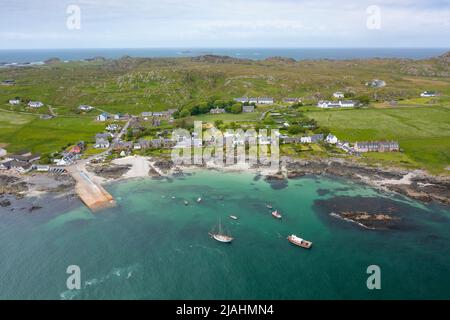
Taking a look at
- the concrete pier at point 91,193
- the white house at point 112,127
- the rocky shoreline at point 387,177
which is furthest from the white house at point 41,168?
the rocky shoreline at point 387,177

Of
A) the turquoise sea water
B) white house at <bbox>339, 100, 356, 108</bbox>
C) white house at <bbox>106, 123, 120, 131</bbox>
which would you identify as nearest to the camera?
the turquoise sea water

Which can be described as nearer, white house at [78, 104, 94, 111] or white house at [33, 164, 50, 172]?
white house at [33, 164, 50, 172]

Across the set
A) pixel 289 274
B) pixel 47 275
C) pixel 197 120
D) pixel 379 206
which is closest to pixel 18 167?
pixel 47 275

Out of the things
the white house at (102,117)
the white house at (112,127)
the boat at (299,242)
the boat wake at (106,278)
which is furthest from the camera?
the white house at (102,117)

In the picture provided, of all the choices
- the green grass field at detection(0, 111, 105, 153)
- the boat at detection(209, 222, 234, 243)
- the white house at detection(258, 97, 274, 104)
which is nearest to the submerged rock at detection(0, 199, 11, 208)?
the green grass field at detection(0, 111, 105, 153)

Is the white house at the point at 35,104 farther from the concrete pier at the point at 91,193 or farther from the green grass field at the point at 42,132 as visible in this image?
the concrete pier at the point at 91,193

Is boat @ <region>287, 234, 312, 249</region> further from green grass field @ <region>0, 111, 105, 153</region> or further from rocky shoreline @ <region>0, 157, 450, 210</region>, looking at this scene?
green grass field @ <region>0, 111, 105, 153</region>

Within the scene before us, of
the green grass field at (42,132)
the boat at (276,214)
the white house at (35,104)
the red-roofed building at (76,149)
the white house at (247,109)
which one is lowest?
the boat at (276,214)
